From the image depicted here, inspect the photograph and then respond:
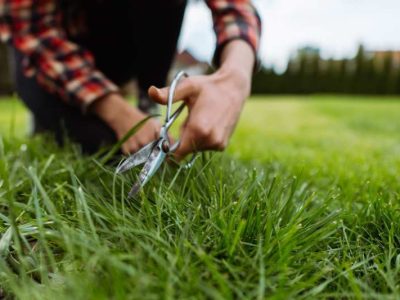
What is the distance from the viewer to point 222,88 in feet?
4.17

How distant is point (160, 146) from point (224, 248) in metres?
0.34

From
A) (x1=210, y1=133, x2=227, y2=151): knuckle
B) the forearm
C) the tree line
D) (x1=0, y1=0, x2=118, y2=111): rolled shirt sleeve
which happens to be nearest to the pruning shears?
(x1=210, y1=133, x2=227, y2=151): knuckle

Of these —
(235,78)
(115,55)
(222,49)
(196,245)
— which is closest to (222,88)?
(235,78)

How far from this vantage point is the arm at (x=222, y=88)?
46.3 inches

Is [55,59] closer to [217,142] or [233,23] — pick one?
[233,23]

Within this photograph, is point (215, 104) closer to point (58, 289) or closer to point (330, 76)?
point (58, 289)

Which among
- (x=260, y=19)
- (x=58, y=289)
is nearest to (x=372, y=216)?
(x=58, y=289)

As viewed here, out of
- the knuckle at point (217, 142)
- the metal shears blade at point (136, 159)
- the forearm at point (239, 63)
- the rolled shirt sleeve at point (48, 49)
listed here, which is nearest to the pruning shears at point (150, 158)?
the metal shears blade at point (136, 159)

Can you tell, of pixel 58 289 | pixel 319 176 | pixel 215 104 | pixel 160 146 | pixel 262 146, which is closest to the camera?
→ pixel 58 289

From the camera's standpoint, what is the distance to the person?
4.02ft

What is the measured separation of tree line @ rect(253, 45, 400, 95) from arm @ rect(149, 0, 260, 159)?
14.6 meters

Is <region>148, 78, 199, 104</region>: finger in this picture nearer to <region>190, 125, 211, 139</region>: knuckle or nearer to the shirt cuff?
<region>190, 125, 211, 139</region>: knuckle

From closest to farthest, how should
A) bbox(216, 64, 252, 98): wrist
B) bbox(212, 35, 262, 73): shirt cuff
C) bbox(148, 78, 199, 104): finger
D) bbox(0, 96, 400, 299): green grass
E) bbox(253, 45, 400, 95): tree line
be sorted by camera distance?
1. bbox(0, 96, 400, 299): green grass
2. bbox(148, 78, 199, 104): finger
3. bbox(216, 64, 252, 98): wrist
4. bbox(212, 35, 262, 73): shirt cuff
5. bbox(253, 45, 400, 95): tree line

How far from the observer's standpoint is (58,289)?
68cm
